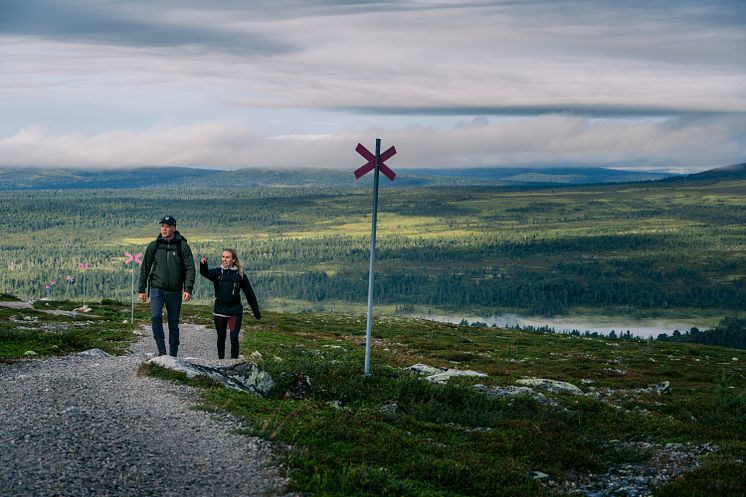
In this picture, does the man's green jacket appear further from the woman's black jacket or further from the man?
the woman's black jacket

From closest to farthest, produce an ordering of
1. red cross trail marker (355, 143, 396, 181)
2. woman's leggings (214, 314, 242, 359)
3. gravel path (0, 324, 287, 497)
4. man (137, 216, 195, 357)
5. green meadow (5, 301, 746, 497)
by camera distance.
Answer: gravel path (0, 324, 287, 497)
green meadow (5, 301, 746, 497)
man (137, 216, 195, 357)
woman's leggings (214, 314, 242, 359)
red cross trail marker (355, 143, 396, 181)

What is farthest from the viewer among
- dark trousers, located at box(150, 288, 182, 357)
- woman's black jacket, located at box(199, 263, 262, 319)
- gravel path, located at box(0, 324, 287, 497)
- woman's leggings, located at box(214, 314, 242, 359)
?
woman's leggings, located at box(214, 314, 242, 359)

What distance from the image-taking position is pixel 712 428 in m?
24.9

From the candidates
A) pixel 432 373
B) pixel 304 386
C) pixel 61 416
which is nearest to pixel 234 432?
pixel 61 416

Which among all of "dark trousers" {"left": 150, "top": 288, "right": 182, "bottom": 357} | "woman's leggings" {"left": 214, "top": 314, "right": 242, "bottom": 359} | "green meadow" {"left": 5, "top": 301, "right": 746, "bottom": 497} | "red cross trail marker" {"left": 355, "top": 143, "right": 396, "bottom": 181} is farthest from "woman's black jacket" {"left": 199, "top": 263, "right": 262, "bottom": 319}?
"red cross trail marker" {"left": 355, "top": 143, "right": 396, "bottom": 181}

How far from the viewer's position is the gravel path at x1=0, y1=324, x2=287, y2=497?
49.0ft

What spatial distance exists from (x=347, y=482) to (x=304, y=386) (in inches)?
395

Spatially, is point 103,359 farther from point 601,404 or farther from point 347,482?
point 601,404

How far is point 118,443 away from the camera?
1706 centimetres

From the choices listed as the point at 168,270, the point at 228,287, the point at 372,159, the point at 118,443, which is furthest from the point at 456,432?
the point at 372,159

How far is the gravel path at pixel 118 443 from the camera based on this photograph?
1495cm

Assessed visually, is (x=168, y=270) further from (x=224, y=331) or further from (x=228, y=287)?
(x=224, y=331)

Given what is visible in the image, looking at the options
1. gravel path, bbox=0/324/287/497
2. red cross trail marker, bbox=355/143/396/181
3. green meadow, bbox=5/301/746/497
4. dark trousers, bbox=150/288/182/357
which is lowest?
green meadow, bbox=5/301/746/497

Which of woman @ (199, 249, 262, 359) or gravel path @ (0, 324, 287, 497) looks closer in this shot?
gravel path @ (0, 324, 287, 497)
